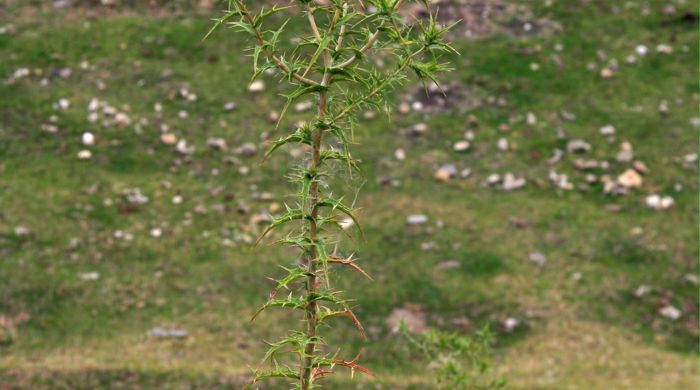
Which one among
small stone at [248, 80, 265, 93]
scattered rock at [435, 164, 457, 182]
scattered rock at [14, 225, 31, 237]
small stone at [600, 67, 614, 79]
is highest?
small stone at [600, 67, 614, 79]

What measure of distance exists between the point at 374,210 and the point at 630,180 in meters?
8.24

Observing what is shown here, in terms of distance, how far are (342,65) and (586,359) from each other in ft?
64.5

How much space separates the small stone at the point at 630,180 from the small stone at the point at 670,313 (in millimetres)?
6001

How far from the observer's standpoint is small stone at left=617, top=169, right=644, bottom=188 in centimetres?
3033

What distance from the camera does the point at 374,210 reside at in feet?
97.5

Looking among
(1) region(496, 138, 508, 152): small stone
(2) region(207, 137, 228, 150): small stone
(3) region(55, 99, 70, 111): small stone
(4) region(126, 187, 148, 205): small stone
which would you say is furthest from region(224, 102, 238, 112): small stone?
(1) region(496, 138, 508, 152): small stone

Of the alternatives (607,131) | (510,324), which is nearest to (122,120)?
(510,324)

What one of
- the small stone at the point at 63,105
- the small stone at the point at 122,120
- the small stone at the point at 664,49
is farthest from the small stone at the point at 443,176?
the small stone at the point at 63,105

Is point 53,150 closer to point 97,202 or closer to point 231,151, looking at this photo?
point 97,202

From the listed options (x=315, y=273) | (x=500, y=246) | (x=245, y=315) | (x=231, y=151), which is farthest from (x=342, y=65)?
→ (x=231, y=151)

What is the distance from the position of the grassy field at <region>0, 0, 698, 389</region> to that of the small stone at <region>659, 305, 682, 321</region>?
0.26 metres

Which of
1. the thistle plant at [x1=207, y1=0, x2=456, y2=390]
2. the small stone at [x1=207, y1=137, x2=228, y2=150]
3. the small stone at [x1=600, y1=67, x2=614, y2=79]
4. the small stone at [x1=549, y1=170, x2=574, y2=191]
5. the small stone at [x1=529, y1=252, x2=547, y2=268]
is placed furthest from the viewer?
the small stone at [x1=600, y1=67, x2=614, y2=79]

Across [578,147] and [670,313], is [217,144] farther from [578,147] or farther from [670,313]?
[670,313]

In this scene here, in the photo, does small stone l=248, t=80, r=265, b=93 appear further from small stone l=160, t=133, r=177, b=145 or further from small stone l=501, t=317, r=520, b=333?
small stone l=501, t=317, r=520, b=333
